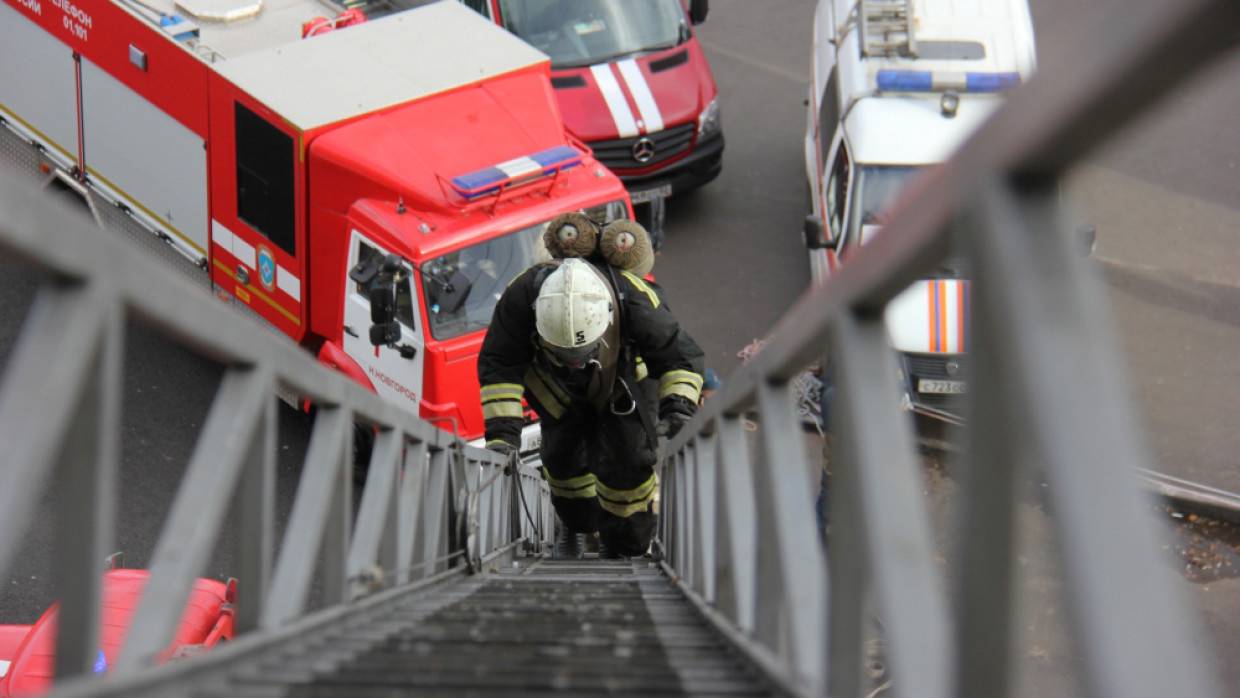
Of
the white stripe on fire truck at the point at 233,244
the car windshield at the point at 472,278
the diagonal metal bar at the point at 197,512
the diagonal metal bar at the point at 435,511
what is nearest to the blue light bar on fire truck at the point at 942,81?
the car windshield at the point at 472,278

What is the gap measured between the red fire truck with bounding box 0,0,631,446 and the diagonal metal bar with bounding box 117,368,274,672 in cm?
486

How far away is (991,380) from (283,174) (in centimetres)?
660

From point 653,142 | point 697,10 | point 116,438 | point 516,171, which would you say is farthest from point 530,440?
point 116,438

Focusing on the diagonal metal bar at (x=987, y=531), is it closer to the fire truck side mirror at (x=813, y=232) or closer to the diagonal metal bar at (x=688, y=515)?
the diagonal metal bar at (x=688, y=515)

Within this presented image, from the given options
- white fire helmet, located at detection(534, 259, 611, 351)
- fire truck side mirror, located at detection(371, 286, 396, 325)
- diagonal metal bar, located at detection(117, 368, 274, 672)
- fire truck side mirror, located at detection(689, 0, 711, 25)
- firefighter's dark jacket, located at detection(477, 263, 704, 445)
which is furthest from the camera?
fire truck side mirror, located at detection(689, 0, 711, 25)

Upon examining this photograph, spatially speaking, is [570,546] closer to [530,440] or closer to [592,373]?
[530,440]

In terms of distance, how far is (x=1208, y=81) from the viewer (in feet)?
3.16

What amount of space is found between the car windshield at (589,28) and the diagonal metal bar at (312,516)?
7374 mm

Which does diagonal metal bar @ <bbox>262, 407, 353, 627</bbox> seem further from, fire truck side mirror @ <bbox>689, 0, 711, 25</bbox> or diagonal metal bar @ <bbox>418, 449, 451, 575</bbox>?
fire truck side mirror @ <bbox>689, 0, 711, 25</bbox>

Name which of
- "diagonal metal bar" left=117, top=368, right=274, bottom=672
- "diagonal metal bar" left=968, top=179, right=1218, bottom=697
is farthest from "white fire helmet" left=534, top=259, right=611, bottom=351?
"diagonal metal bar" left=968, top=179, right=1218, bottom=697

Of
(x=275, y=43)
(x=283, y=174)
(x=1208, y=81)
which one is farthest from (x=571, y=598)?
(x=275, y=43)

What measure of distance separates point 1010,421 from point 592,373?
4103mm

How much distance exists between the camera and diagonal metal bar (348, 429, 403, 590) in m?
3.18

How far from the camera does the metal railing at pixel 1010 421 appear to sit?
1018 mm
